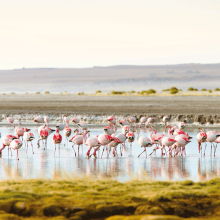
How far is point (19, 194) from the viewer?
6.58m

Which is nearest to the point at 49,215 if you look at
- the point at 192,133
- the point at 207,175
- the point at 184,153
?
the point at 207,175

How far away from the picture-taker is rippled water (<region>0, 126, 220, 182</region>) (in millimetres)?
9070

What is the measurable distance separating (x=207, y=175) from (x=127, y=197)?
333cm

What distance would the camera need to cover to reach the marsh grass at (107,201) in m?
5.94

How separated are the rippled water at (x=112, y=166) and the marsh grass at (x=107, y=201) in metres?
1.46

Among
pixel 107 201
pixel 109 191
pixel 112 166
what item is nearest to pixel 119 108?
pixel 112 166

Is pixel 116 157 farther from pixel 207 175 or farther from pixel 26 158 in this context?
pixel 207 175

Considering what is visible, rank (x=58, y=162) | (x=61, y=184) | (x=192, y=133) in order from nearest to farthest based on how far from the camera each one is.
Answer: (x=61, y=184) < (x=58, y=162) < (x=192, y=133)

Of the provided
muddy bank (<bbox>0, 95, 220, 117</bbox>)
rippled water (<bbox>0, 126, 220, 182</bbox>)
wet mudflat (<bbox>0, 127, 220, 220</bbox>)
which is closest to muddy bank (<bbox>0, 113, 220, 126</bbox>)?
muddy bank (<bbox>0, 95, 220, 117</bbox>)

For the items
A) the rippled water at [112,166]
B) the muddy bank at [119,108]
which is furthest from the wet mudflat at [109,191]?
the muddy bank at [119,108]

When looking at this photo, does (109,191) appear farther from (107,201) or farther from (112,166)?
(112,166)

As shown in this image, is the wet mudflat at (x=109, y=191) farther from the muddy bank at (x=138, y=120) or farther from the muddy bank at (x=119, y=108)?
the muddy bank at (x=119, y=108)

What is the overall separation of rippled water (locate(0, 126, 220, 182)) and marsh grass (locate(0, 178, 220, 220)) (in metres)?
1.46

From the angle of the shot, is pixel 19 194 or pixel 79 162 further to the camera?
pixel 79 162
